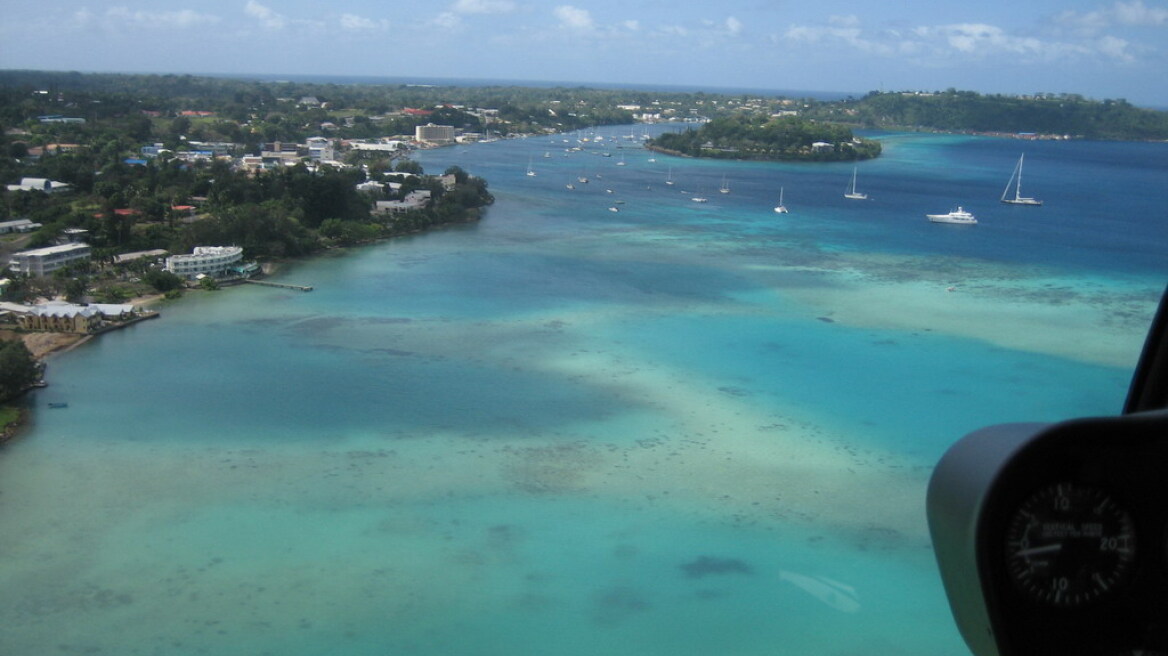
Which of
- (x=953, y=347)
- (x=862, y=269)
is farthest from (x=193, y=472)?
(x=862, y=269)

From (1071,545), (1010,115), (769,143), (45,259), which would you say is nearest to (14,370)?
(45,259)

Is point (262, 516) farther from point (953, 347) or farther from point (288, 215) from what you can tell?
point (288, 215)

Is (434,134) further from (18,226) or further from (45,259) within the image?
(45,259)

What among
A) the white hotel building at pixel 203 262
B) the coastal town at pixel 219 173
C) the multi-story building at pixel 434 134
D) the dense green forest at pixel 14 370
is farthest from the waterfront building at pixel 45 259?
the multi-story building at pixel 434 134

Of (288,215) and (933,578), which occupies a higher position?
(288,215)

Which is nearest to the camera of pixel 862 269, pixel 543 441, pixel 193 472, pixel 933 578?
pixel 933 578

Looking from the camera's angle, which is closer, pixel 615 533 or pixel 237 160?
pixel 615 533

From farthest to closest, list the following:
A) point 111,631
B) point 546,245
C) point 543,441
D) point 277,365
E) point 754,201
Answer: point 754,201
point 546,245
point 277,365
point 543,441
point 111,631
